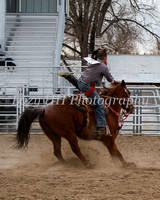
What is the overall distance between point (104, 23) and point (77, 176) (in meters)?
21.8

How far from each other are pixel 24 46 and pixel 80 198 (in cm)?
1559

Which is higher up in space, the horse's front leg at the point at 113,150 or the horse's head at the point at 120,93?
the horse's head at the point at 120,93

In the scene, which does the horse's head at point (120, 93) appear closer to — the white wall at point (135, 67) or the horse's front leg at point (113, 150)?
the horse's front leg at point (113, 150)

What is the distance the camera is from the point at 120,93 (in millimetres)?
6645

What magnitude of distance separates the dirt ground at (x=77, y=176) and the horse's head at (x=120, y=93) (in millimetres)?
1098

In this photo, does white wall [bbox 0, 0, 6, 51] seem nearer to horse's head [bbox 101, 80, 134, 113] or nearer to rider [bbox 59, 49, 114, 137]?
horse's head [bbox 101, 80, 134, 113]

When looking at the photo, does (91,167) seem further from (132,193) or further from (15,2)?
(15,2)

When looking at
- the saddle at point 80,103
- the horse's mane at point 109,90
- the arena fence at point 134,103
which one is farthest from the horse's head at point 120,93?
the arena fence at point 134,103

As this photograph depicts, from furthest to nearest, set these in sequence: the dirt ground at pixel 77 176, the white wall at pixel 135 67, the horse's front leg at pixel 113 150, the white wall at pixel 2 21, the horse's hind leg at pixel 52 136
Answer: the white wall at pixel 135 67 → the white wall at pixel 2 21 → the horse's front leg at pixel 113 150 → the horse's hind leg at pixel 52 136 → the dirt ground at pixel 77 176

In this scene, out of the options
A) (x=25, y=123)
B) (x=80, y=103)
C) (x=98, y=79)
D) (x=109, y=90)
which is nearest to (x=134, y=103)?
(x=109, y=90)

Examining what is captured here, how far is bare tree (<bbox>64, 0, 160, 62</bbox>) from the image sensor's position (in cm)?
2422

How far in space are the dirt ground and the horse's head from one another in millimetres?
1098

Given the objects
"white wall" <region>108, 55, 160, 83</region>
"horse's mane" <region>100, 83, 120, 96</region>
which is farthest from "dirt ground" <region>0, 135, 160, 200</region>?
"white wall" <region>108, 55, 160, 83</region>

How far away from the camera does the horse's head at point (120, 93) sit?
21.8 feet
